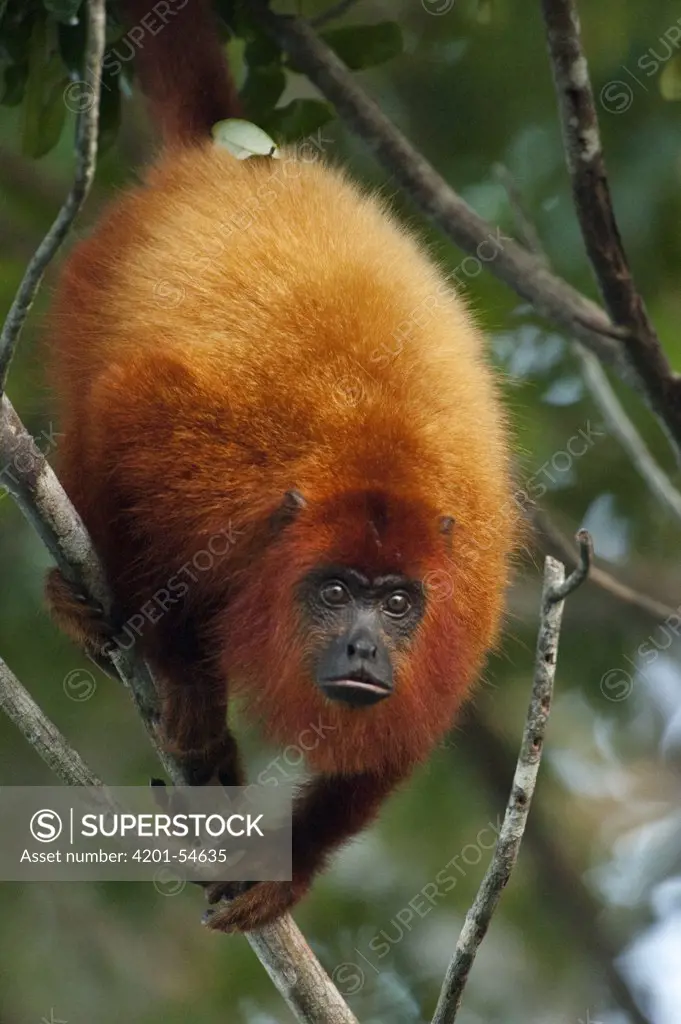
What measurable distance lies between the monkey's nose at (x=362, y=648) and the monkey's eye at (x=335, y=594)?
18 cm

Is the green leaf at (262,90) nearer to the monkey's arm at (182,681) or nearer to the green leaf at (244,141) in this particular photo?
the green leaf at (244,141)

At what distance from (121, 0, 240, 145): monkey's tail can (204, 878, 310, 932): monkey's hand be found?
3026mm

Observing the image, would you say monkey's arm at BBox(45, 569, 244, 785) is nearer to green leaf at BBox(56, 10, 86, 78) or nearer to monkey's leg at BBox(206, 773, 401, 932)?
monkey's leg at BBox(206, 773, 401, 932)

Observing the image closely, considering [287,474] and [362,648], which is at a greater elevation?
[287,474]

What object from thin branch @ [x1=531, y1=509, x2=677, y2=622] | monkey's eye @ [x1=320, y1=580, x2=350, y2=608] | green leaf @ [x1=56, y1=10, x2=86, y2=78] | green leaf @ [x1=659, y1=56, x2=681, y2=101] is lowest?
monkey's eye @ [x1=320, y1=580, x2=350, y2=608]

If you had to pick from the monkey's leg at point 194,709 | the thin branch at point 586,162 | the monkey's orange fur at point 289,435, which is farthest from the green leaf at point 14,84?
the monkey's leg at point 194,709

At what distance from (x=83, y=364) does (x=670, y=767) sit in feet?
16.0

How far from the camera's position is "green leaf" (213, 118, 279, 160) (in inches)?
190

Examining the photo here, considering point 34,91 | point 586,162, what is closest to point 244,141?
point 34,91

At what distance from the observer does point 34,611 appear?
22.4 feet

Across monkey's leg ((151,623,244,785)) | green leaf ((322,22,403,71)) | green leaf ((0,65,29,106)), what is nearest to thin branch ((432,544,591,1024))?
monkey's leg ((151,623,244,785))

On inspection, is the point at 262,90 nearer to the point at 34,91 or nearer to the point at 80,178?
the point at 34,91

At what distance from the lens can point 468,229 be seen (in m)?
4.84

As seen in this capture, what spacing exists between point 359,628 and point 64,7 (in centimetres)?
238
